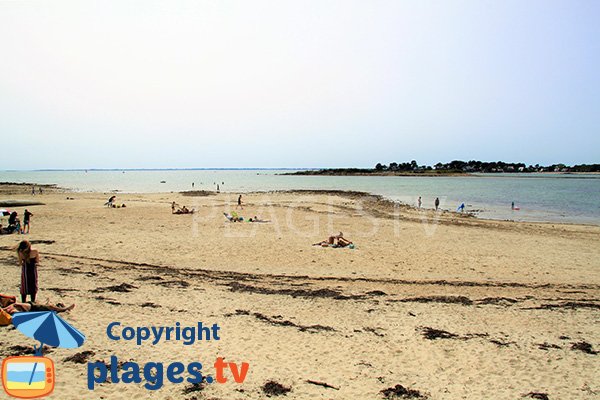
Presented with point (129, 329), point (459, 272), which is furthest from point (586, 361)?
point (129, 329)

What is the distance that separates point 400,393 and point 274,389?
74.3 inches

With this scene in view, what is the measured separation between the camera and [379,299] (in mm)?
10164

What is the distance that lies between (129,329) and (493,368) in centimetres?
673

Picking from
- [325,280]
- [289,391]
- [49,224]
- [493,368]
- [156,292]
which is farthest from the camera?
[49,224]

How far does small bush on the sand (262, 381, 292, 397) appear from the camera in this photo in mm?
5648

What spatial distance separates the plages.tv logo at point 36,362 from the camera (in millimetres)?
5312

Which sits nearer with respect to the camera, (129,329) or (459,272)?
(129,329)

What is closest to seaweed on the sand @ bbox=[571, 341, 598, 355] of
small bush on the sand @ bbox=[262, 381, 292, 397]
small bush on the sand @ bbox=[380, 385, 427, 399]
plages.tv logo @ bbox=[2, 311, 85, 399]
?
small bush on the sand @ bbox=[380, 385, 427, 399]

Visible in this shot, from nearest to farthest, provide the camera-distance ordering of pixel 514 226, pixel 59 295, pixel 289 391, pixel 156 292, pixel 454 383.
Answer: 1. pixel 289 391
2. pixel 454 383
3. pixel 59 295
4. pixel 156 292
5. pixel 514 226

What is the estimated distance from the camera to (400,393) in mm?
5797

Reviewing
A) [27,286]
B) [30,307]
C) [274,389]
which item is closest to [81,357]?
[30,307]

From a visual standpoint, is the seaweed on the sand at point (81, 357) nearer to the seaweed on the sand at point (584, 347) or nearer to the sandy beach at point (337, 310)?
the sandy beach at point (337, 310)

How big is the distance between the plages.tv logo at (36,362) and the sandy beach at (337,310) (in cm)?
22

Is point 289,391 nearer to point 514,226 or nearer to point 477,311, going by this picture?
point 477,311
